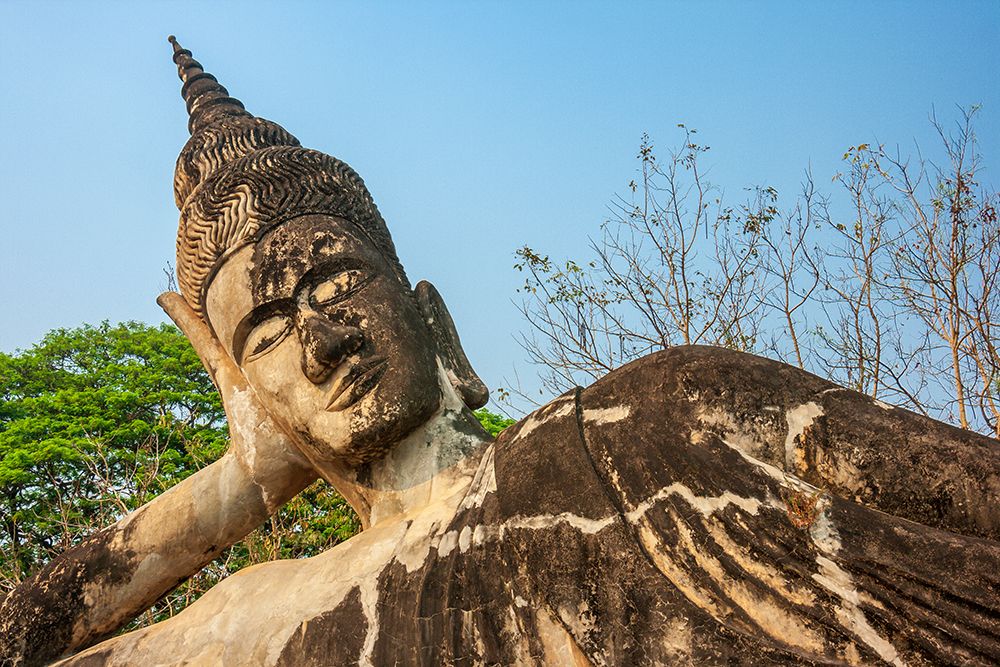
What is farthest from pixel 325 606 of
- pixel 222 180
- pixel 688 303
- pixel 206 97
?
pixel 688 303

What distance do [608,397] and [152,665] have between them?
67.2 inches

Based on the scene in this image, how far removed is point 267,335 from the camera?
3.44m

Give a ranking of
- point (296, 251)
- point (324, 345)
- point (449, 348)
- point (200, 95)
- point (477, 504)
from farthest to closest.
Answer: point (200, 95) → point (449, 348) → point (296, 251) → point (324, 345) → point (477, 504)

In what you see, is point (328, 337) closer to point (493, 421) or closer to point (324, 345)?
point (324, 345)

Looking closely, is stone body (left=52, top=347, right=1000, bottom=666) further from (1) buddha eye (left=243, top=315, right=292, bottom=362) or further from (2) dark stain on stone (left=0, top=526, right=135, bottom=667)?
(1) buddha eye (left=243, top=315, right=292, bottom=362)

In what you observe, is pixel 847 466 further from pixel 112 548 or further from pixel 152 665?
pixel 112 548

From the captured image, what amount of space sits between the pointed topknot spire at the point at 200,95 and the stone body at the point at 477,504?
1.43ft

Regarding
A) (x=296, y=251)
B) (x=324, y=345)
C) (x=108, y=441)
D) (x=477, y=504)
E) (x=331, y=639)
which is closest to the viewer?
(x=331, y=639)

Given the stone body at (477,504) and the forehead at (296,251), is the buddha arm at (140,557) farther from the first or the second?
the forehead at (296,251)

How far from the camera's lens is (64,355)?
1501 cm

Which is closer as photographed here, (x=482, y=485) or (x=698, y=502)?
(x=698, y=502)

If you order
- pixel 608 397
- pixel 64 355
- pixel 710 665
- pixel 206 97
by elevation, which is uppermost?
pixel 64 355

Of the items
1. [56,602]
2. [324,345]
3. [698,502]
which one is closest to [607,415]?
[698,502]

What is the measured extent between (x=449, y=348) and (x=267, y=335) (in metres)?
0.71
